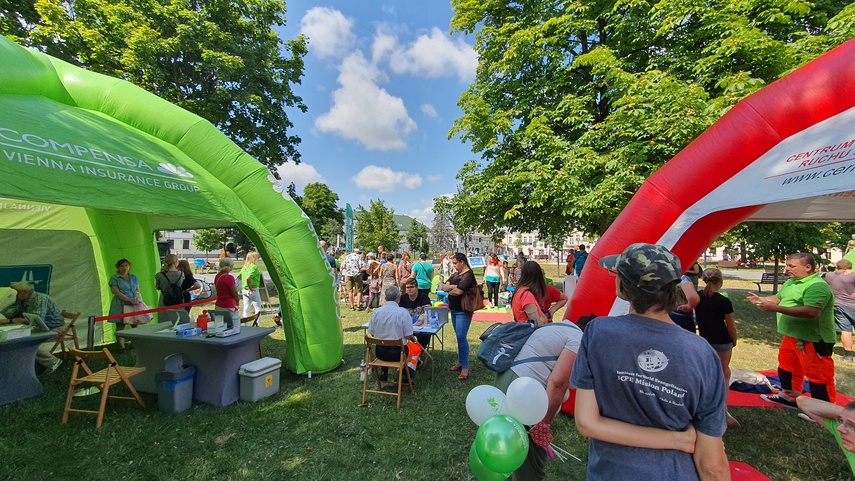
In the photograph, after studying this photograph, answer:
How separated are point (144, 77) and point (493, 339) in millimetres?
14410

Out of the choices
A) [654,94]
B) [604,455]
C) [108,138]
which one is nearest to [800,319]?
[604,455]

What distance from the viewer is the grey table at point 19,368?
4695 mm

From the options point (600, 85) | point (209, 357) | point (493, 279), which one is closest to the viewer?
point (209, 357)

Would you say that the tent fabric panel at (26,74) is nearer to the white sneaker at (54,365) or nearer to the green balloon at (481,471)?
the white sneaker at (54,365)

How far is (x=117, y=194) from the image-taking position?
3607 mm

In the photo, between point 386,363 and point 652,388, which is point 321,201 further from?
point 652,388

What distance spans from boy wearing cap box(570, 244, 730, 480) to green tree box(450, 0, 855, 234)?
6.82 metres

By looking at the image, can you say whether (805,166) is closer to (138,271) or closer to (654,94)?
(654,94)

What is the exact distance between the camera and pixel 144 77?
38.7 ft

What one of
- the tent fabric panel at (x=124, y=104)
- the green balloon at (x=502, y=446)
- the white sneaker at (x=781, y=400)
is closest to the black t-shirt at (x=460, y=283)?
the green balloon at (x=502, y=446)

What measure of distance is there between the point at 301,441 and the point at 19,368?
4127mm

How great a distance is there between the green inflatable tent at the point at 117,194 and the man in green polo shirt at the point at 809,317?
5447 mm

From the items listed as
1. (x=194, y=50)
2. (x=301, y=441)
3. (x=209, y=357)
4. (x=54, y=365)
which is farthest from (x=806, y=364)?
(x=194, y=50)

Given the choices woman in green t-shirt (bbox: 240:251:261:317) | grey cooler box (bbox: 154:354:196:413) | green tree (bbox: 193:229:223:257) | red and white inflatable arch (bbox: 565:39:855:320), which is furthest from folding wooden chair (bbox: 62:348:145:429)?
green tree (bbox: 193:229:223:257)
